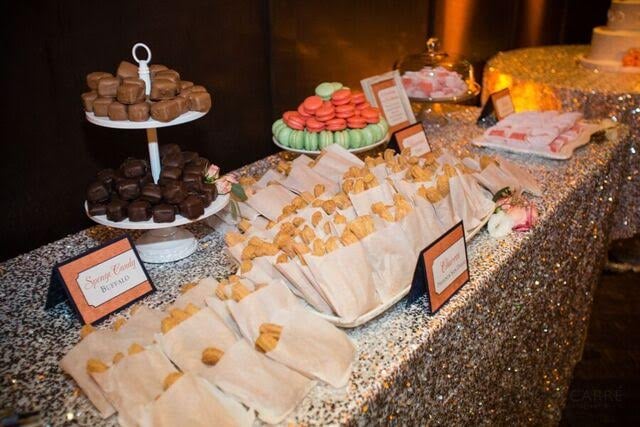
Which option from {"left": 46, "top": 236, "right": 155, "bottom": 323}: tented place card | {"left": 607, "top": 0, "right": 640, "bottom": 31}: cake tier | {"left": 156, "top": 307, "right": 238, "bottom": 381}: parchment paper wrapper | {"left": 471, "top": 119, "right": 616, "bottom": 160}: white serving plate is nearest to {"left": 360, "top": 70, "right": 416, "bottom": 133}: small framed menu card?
{"left": 471, "top": 119, "right": 616, "bottom": 160}: white serving plate

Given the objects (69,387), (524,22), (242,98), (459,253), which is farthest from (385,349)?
(524,22)

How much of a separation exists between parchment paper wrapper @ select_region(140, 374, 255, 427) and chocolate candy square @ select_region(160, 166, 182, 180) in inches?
17.8

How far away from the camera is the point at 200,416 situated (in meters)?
0.74

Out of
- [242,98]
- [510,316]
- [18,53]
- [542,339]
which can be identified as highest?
[18,53]

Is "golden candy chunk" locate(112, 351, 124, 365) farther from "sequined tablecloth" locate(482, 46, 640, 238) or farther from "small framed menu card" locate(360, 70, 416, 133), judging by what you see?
"sequined tablecloth" locate(482, 46, 640, 238)

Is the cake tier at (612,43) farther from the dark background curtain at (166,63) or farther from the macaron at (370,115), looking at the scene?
the macaron at (370,115)

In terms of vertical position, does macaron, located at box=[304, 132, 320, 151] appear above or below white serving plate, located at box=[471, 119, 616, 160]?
above

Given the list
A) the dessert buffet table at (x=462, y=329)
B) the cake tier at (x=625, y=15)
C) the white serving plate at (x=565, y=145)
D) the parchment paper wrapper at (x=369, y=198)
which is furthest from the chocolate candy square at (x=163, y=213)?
the cake tier at (x=625, y=15)

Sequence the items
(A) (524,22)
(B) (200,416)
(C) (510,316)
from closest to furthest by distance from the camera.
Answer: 1. (B) (200,416)
2. (C) (510,316)
3. (A) (524,22)

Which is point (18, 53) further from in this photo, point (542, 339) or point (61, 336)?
point (542, 339)

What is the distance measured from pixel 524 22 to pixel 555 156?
7.29ft

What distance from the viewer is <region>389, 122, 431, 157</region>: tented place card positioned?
1.60 metres

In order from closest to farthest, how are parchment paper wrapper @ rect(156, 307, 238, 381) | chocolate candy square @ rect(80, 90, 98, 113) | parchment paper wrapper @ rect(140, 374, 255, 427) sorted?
parchment paper wrapper @ rect(140, 374, 255, 427), parchment paper wrapper @ rect(156, 307, 238, 381), chocolate candy square @ rect(80, 90, 98, 113)

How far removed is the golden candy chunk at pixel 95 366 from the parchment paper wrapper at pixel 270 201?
1.67 ft
